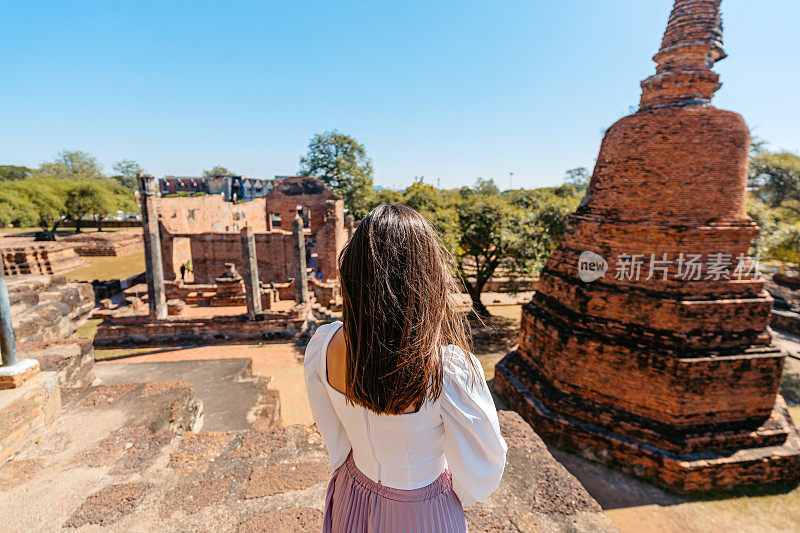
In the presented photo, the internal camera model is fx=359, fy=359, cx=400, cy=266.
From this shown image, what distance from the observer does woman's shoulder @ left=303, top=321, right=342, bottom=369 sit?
1.41 metres

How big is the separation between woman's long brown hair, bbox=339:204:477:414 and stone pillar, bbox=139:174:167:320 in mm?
10892

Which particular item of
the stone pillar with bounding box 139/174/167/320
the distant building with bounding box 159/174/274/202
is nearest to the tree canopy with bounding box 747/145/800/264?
the stone pillar with bounding box 139/174/167/320

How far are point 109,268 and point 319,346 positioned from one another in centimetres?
2531

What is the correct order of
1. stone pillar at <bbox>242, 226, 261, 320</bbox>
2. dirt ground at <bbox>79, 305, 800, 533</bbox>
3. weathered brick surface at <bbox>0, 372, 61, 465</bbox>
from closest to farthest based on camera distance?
1. weathered brick surface at <bbox>0, 372, 61, 465</bbox>
2. dirt ground at <bbox>79, 305, 800, 533</bbox>
3. stone pillar at <bbox>242, 226, 261, 320</bbox>

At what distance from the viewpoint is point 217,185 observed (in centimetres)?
5731

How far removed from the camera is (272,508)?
100 inches

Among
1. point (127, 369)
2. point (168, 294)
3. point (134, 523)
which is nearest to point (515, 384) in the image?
point (134, 523)

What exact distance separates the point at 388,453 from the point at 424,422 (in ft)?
0.67

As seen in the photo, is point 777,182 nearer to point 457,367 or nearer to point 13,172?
point 457,367

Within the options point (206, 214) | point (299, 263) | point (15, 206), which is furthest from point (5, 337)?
point (15, 206)

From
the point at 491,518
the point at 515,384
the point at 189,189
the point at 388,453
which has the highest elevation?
the point at 189,189

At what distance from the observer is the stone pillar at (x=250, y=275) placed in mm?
10406

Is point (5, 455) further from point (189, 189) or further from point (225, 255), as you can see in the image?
point (189, 189)

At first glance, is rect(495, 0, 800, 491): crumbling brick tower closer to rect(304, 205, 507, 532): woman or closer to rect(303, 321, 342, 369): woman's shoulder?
rect(304, 205, 507, 532): woman
